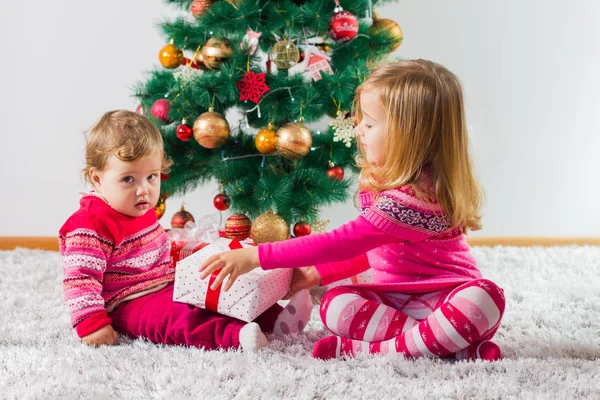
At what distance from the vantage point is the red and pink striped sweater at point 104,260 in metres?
1.22

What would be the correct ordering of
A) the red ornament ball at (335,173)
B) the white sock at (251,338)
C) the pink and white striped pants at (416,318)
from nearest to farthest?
1. the pink and white striped pants at (416,318)
2. the white sock at (251,338)
3. the red ornament ball at (335,173)

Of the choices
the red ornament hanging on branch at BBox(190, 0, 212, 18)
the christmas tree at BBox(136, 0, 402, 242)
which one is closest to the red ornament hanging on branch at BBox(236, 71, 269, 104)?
the christmas tree at BBox(136, 0, 402, 242)

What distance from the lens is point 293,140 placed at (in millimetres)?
1636

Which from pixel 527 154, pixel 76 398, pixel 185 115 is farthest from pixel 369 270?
pixel 527 154

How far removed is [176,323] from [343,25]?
34.7 inches

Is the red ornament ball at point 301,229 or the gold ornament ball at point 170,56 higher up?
the gold ornament ball at point 170,56

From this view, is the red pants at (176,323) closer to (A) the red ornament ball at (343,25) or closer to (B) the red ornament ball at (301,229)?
(B) the red ornament ball at (301,229)

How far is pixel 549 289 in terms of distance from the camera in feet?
5.58

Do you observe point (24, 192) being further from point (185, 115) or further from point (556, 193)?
point (556, 193)

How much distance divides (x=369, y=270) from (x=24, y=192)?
4.76 feet

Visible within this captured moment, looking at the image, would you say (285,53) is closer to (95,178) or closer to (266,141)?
(266,141)

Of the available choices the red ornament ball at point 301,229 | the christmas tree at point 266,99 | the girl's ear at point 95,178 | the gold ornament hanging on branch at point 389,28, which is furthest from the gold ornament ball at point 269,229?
the gold ornament hanging on branch at point 389,28

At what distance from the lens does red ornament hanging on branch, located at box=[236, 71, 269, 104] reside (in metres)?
1.67

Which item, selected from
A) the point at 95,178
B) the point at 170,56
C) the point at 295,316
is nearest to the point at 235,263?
the point at 295,316
